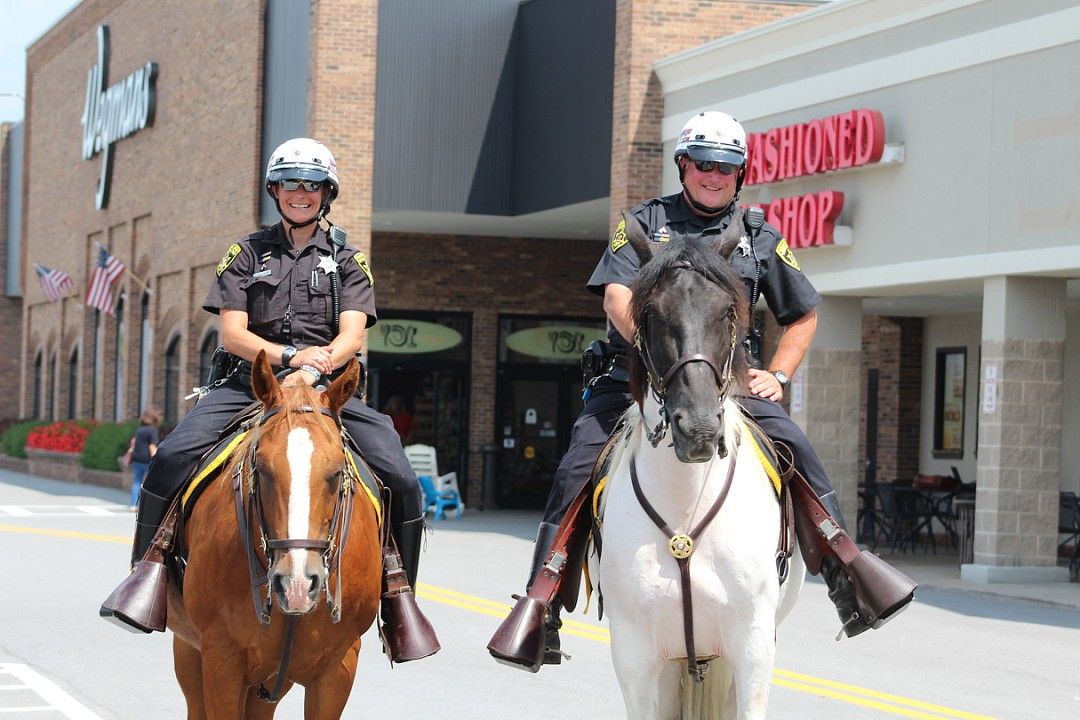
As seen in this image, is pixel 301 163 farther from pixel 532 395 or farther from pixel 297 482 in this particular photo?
pixel 532 395

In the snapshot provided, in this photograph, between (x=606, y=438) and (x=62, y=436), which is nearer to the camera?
(x=606, y=438)

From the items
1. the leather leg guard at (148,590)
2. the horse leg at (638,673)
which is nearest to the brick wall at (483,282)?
the leather leg guard at (148,590)

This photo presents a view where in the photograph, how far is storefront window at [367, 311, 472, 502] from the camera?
35812 mm

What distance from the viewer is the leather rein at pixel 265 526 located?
6.45m

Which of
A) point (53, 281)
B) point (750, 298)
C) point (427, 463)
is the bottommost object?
point (427, 463)

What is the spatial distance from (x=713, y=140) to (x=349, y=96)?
967 inches

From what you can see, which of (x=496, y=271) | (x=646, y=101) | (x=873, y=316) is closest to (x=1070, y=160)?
(x=646, y=101)

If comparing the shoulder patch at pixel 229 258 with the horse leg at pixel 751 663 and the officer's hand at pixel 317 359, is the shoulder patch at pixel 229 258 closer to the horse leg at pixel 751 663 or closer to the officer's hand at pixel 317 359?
the officer's hand at pixel 317 359

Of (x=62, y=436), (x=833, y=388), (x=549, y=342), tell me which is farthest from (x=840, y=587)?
(x=62, y=436)

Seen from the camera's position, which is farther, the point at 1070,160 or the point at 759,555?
the point at 1070,160

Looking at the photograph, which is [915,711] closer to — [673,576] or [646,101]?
[673,576]

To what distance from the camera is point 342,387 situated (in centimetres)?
684

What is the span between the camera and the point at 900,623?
17.0m

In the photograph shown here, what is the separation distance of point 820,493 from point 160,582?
9.43 feet
